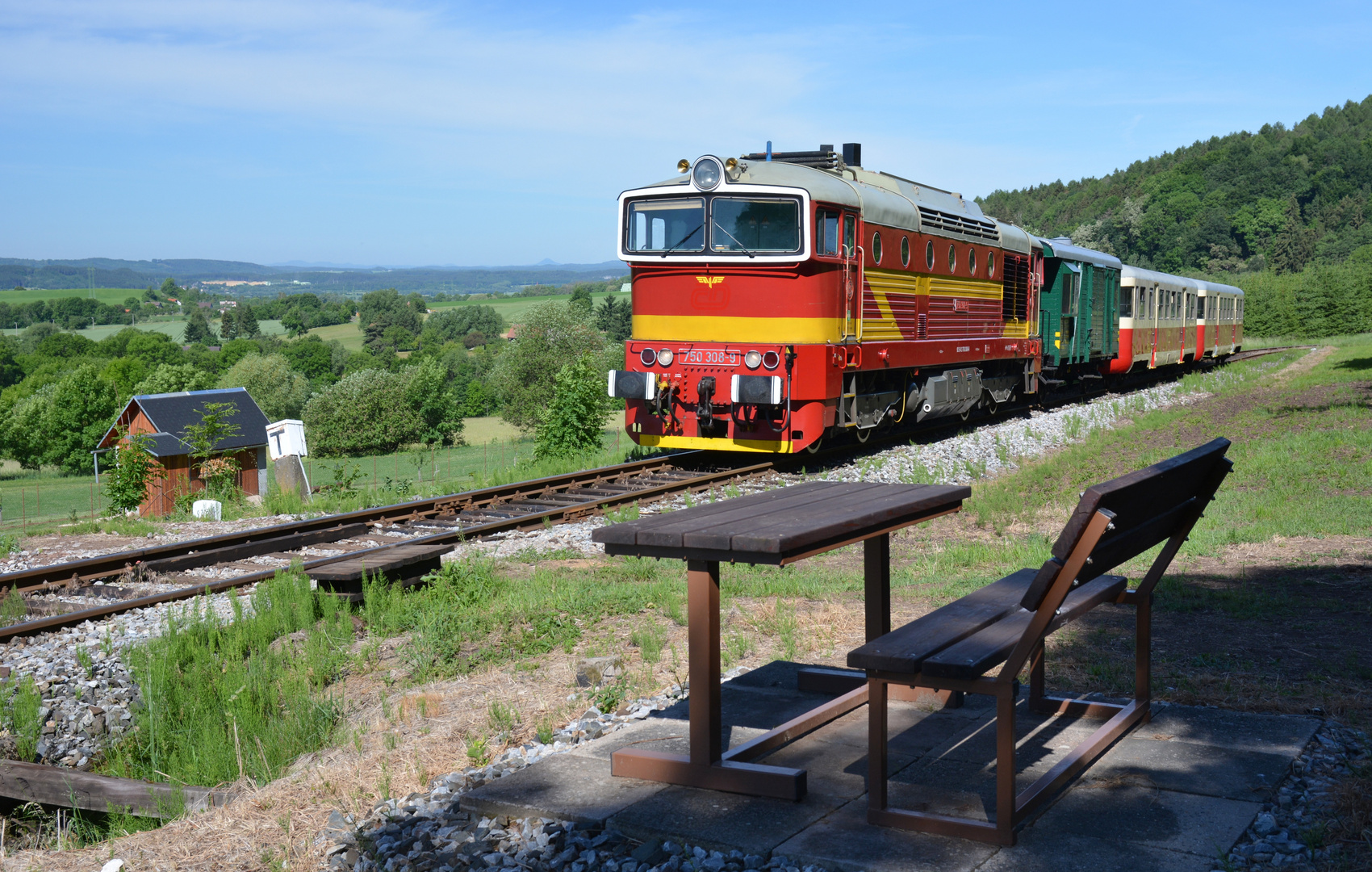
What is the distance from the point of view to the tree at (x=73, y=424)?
75.4 metres

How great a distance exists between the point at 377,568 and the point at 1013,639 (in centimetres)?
504

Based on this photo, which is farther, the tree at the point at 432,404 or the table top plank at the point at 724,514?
the tree at the point at 432,404

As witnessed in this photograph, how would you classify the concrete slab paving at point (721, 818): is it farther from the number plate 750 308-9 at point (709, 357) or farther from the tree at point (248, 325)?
the tree at point (248, 325)

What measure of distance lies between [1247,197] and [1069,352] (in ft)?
381

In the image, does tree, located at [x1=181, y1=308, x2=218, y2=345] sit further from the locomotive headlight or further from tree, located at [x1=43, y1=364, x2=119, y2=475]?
the locomotive headlight

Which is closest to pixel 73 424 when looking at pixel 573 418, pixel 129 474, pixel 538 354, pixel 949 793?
pixel 538 354

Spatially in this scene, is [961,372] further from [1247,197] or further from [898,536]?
[1247,197]

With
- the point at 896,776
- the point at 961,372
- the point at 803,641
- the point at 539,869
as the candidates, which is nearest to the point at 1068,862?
the point at 896,776

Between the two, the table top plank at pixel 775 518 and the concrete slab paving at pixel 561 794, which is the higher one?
the table top plank at pixel 775 518

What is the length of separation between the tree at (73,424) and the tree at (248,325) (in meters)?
72.9

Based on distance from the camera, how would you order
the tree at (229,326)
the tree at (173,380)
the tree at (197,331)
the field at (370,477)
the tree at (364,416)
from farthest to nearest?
the tree at (229,326) < the tree at (197,331) < the tree at (173,380) < the tree at (364,416) < the field at (370,477)

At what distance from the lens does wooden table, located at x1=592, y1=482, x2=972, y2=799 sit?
3.79m

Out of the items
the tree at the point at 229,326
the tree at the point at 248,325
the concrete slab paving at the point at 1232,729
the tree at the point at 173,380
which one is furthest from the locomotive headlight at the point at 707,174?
the tree at the point at 229,326

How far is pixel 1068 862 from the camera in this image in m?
3.25
